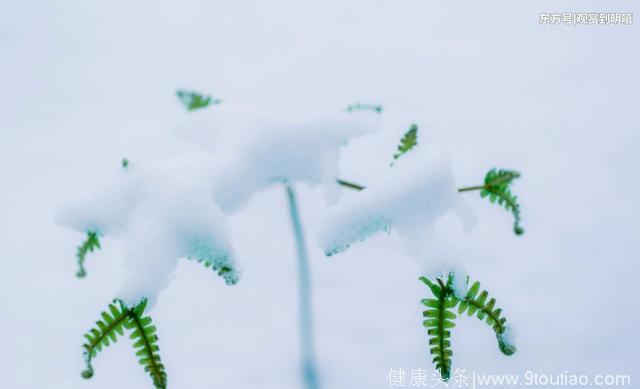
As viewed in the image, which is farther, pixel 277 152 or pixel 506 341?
pixel 277 152

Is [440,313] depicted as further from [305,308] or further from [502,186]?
[305,308]

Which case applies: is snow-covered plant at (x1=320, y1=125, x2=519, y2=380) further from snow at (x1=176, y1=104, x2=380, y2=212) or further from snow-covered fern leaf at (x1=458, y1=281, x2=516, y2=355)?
snow at (x1=176, y1=104, x2=380, y2=212)

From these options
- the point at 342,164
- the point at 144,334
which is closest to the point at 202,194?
the point at 144,334

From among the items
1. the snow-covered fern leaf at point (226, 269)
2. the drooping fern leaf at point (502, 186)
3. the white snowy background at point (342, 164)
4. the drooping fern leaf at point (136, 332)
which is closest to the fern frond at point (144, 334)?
the drooping fern leaf at point (136, 332)

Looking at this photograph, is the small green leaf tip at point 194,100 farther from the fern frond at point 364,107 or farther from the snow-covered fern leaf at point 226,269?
the snow-covered fern leaf at point 226,269

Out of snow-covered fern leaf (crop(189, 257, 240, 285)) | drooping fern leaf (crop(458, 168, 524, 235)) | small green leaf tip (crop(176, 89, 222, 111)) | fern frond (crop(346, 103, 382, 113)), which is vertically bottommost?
snow-covered fern leaf (crop(189, 257, 240, 285))

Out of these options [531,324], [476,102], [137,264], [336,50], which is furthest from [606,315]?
[336,50]

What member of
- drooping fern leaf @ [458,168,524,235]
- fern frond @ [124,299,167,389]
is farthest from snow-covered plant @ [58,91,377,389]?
drooping fern leaf @ [458,168,524,235]
